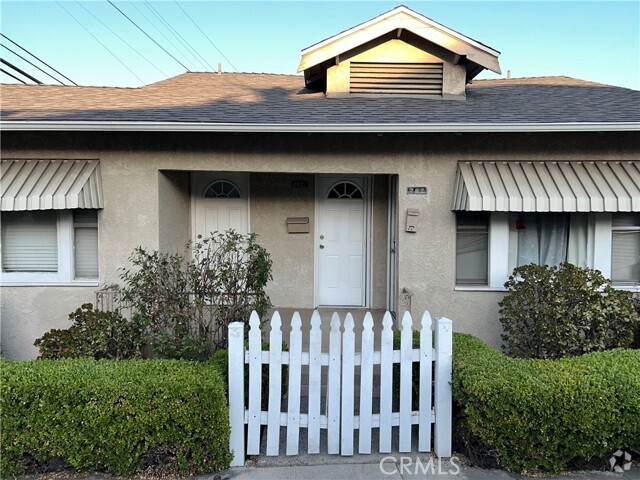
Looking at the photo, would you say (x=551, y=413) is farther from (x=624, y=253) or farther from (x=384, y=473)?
(x=624, y=253)

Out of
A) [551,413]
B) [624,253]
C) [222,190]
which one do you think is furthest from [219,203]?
[624,253]

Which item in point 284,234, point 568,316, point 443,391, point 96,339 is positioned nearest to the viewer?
point 443,391

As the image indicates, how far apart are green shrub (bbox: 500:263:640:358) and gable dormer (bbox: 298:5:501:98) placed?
3.72 meters

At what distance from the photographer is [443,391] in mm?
3918

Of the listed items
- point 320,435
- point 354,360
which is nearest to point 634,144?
point 354,360

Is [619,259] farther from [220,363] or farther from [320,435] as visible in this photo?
[220,363]

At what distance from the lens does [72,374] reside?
368 centimetres

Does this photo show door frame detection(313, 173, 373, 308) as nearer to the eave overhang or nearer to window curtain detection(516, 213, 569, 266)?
the eave overhang

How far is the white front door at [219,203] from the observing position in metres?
8.23

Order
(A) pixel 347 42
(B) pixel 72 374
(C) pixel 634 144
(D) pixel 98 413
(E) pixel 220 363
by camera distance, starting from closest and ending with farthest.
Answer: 1. (D) pixel 98 413
2. (B) pixel 72 374
3. (E) pixel 220 363
4. (C) pixel 634 144
5. (A) pixel 347 42

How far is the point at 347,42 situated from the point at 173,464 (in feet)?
21.7

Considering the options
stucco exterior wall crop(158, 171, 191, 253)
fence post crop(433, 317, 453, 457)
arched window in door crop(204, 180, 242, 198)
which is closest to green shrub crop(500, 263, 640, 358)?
fence post crop(433, 317, 453, 457)

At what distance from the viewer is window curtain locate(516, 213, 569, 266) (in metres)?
6.42

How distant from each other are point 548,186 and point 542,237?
0.88m
